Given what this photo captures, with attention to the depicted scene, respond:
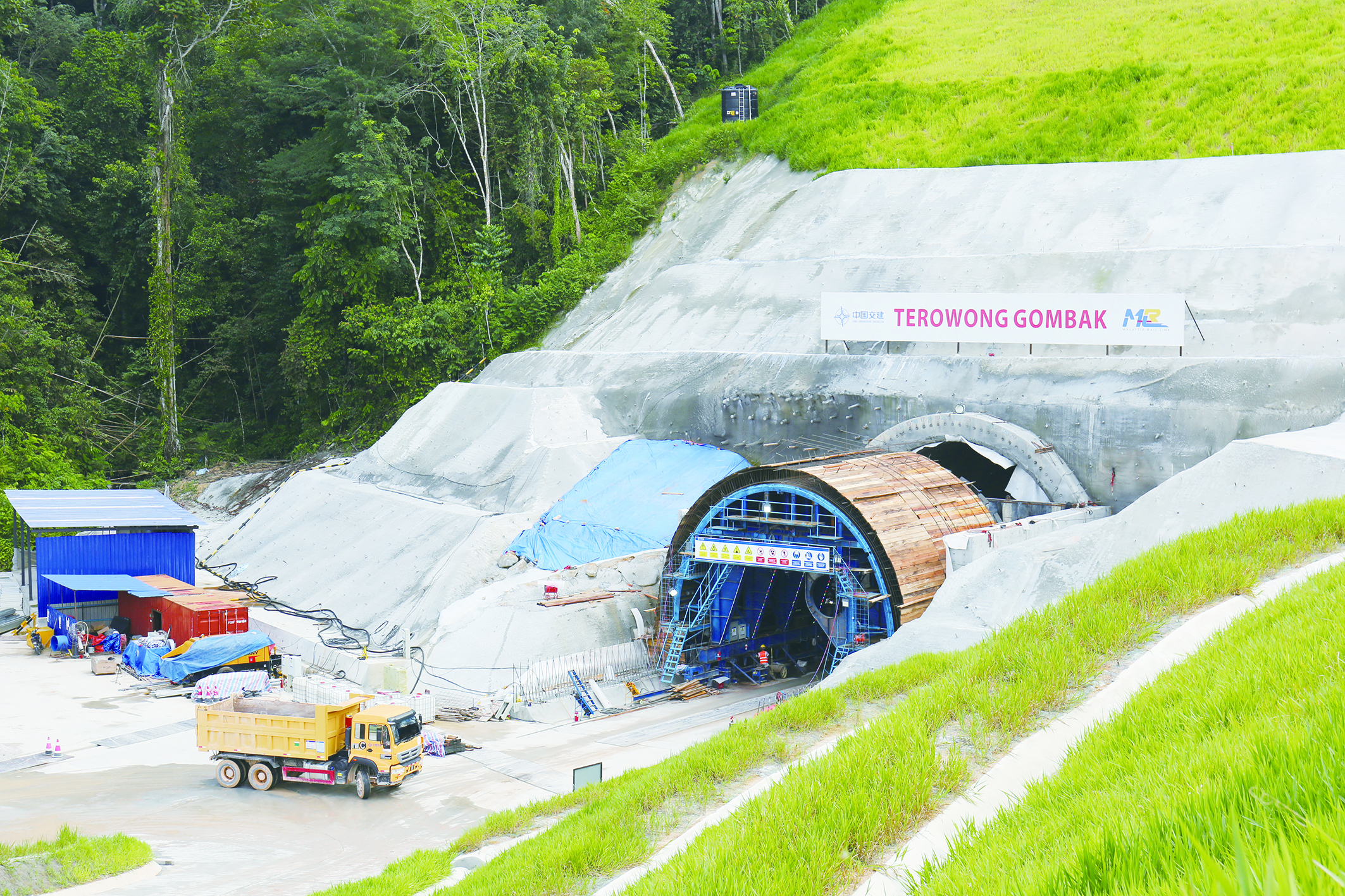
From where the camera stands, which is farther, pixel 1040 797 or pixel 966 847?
pixel 1040 797

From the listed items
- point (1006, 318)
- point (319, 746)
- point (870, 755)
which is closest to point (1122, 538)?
point (1006, 318)

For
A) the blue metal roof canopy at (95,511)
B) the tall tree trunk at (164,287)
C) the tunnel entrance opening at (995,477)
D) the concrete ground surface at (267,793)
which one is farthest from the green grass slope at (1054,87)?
the blue metal roof canopy at (95,511)

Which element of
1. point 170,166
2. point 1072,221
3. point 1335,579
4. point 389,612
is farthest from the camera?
point 170,166

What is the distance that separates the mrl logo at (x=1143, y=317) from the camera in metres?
27.5

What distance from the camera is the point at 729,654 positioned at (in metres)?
27.2

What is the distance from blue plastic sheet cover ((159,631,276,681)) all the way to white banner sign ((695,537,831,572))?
12312 millimetres

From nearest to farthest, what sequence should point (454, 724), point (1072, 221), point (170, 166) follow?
point (454, 724)
point (1072, 221)
point (170, 166)

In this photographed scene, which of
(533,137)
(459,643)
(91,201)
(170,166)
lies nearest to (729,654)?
(459,643)

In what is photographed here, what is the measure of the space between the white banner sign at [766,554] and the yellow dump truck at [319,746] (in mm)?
8462

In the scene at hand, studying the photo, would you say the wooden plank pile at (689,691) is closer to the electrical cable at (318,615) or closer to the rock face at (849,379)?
the rock face at (849,379)

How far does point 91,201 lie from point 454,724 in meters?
45.6

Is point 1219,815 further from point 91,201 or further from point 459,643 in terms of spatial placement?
point 91,201

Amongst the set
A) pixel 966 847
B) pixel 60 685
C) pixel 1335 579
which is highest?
pixel 1335 579

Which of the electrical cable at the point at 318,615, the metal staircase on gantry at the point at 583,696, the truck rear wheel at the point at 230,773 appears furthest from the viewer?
the electrical cable at the point at 318,615
